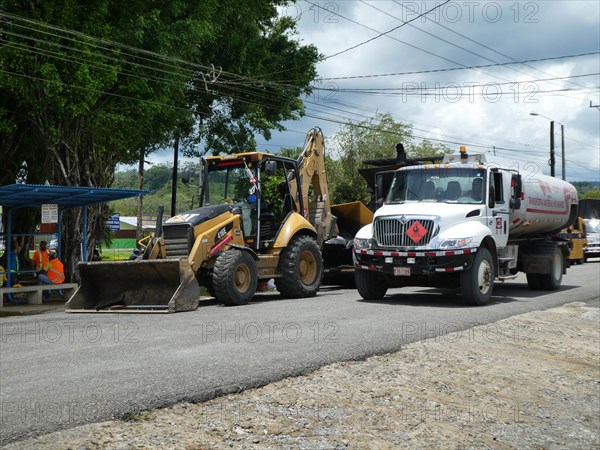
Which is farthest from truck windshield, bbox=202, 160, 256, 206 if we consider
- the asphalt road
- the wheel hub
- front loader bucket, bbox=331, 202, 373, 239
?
the wheel hub

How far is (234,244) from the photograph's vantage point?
13906 millimetres

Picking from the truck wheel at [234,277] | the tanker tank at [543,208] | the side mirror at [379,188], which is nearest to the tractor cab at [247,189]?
the truck wheel at [234,277]

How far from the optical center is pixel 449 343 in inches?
366

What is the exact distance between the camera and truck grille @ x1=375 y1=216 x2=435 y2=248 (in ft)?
42.8

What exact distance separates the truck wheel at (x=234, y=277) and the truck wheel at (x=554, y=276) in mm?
7549

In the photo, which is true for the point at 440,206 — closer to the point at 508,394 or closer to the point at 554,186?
the point at 554,186

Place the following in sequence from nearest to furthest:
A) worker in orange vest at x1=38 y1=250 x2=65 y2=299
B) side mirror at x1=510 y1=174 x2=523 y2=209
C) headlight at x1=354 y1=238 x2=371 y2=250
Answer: headlight at x1=354 y1=238 x2=371 y2=250, side mirror at x1=510 y1=174 x2=523 y2=209, worker in orange vest at x1=38 y1=250 x2=65 y2=299

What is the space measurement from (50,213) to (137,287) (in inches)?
212

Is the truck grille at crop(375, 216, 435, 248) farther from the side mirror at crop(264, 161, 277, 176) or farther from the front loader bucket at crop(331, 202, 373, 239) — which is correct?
the front loader bucket at crop(331, 202, 373, 239)

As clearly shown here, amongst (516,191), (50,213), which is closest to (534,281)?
(516,191)

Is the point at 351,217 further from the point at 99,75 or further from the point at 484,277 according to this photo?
the point at 99,75

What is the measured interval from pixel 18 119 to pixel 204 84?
9235mm

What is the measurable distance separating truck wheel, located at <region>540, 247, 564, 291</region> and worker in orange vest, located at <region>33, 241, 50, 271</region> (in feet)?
41.2

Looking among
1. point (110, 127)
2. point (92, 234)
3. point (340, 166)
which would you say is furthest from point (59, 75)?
point (340, 166)
